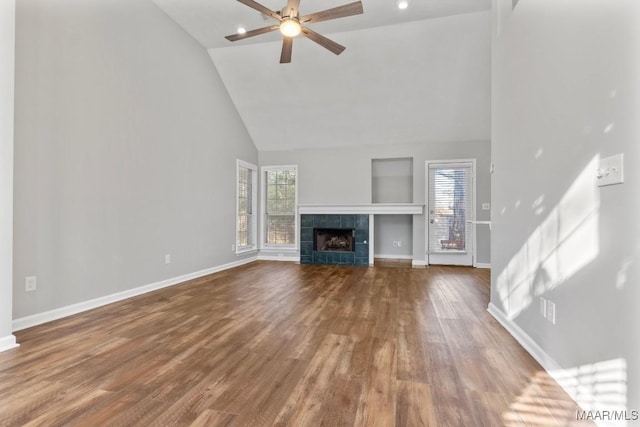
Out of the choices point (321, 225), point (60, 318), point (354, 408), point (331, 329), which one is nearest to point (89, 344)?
point (60, 318)

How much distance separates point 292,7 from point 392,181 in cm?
509

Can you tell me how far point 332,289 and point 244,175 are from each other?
3.76 m

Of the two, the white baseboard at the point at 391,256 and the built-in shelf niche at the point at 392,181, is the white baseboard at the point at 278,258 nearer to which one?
the white baseboard at the point at 391,256

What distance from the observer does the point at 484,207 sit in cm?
629

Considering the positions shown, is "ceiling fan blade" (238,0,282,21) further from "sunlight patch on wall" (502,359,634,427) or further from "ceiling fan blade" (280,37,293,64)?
"sunlight patch on wall" (502,359,634,427)

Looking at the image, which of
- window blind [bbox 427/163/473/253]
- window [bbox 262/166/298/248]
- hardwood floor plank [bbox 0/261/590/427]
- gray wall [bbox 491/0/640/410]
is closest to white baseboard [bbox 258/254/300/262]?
window [bbox 262/166/298/248]

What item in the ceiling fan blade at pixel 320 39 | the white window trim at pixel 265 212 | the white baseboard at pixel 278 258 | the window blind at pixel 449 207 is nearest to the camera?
the ceiling fan blade at pixel 320 39

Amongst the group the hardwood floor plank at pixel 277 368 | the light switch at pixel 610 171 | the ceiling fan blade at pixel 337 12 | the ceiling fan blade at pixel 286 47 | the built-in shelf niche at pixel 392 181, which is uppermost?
the ceiling fan blade at pixel 337 12

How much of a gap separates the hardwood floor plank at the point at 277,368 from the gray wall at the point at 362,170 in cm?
325

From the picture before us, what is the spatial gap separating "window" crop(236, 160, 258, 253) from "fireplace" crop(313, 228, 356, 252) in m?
1.52

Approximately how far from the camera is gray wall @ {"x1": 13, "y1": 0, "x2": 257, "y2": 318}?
9.29 ft

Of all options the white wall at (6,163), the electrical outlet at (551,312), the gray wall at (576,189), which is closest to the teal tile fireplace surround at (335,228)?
the gray wall at (576,189)

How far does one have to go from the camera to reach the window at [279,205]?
7348 millimetres

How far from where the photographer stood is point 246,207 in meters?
7.02
